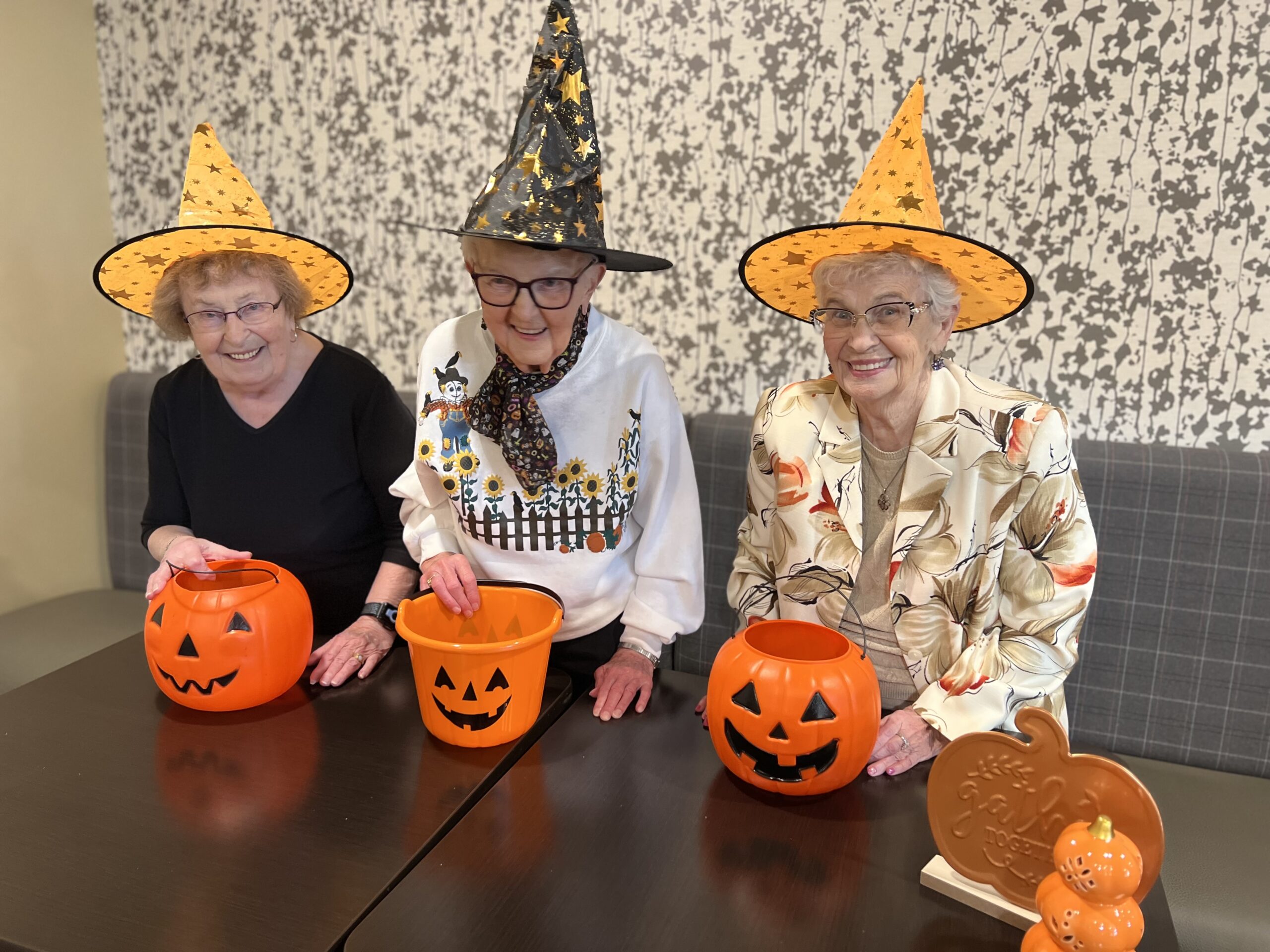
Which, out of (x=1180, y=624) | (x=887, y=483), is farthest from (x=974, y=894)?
(x=1180, y=624)

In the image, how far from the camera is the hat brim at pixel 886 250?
1.29 metres

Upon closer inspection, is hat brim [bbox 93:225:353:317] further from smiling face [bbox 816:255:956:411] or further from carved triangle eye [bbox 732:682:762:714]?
carved triangle eye [bbox 732:682:762:714]

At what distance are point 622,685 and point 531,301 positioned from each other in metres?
0.61

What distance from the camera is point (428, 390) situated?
4.95 ft

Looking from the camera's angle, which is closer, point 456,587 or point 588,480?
point 456,587

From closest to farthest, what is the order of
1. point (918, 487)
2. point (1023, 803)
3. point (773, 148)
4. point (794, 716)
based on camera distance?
point (1023, 803), point (794, 716), point (918, 487), point (773, 148)

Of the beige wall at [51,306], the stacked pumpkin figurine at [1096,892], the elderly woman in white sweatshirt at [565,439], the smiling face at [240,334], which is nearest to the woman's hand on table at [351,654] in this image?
the elderly woman in white sweatshirt at [565,439]

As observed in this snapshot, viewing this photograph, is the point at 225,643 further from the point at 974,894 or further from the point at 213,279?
the point at 974,894

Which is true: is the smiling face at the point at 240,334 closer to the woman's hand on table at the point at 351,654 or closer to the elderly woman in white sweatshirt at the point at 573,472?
the elderly woman in white sweatshirt at the point at 573,472

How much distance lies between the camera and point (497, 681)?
1141mm

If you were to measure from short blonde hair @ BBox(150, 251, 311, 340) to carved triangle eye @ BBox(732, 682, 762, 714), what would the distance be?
3.76 feet

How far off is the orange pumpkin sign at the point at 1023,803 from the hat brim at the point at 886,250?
685 millimetres

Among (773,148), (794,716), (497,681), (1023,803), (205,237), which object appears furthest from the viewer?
(773,148)

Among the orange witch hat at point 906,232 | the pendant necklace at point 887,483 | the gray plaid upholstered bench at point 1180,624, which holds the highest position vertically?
the orange witch hat at point 906,232
